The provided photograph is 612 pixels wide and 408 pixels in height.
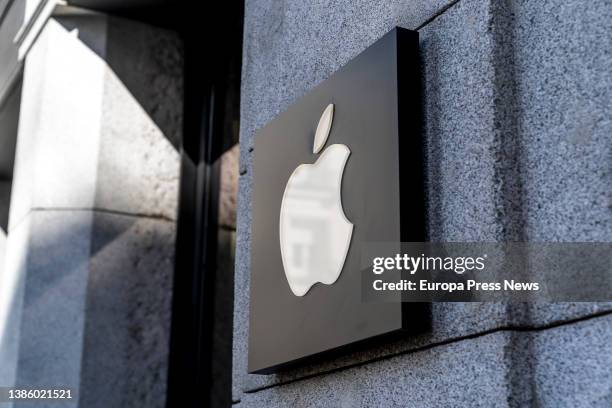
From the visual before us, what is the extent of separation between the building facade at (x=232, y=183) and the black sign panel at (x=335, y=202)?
0.30 feet

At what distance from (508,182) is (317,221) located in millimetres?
958

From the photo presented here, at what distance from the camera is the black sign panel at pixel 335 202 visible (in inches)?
117

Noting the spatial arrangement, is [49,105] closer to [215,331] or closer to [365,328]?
[215,331]

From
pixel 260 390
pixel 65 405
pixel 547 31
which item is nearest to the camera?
pixel 547 31

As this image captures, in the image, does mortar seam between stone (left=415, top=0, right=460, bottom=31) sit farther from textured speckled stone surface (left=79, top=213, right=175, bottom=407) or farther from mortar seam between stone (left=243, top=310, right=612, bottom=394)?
textured speckled stone surface (left=79, top=213, right=175, bottom=407)

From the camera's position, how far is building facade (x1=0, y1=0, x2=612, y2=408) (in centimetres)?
253

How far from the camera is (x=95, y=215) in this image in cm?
625

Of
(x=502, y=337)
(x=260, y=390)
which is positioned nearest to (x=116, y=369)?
(x=260, y=390)

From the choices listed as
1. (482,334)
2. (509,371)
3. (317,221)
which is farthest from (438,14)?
(509,371)

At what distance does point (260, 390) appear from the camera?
3.95 meters

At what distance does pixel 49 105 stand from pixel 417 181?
4138mm

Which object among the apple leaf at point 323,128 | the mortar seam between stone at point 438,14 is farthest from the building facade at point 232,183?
the apple leaf at point 323,128

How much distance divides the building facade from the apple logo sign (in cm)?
33

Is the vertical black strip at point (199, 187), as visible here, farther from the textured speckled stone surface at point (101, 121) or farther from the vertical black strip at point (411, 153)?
the vertical black strip at point (411, 153)
